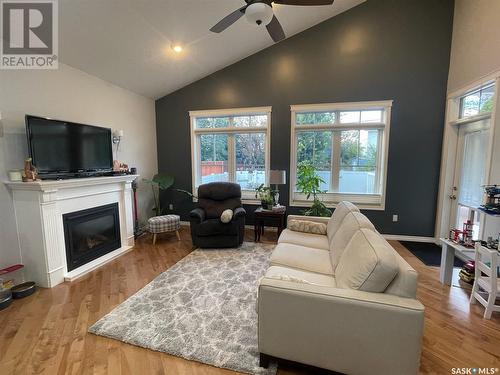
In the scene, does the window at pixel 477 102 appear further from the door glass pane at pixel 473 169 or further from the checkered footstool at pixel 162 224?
the checkered footstool at pixel 162 224

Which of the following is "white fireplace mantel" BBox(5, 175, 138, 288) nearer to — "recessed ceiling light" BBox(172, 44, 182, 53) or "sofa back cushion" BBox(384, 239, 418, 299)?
"recessed ceiling light" BBox(172, 44, 182, 53)

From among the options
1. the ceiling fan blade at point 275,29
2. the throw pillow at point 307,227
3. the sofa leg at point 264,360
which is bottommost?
the sofa leg at point 264,360

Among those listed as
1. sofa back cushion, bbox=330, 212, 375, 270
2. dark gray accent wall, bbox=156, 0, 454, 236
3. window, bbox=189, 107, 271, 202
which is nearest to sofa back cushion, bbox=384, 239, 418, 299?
sofa back cushion, bbox=330, 212, 375, 270

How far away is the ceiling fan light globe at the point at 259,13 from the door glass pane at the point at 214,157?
295 cm

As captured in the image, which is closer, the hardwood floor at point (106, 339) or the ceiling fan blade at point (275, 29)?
the hardwood floor at point (106, 339)

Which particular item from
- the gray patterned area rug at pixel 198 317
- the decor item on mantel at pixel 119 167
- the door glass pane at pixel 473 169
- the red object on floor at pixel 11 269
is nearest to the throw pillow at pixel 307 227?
the gray patterned area rug at pixel 198 317

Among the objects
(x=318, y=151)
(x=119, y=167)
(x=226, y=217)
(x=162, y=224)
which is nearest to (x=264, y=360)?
(x=226, y=217)

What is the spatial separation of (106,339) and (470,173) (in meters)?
4.85

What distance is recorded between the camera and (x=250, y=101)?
15.0 ft

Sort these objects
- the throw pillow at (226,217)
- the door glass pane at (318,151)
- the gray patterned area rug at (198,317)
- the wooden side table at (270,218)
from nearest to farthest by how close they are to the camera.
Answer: the gray patterned area rug at (198,317) < the throw pillow at (226,217) < the wooden side table at (270,218) < the door glass pane at (318,151)

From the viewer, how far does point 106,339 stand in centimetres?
189

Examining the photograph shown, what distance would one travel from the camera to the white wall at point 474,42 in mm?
2820

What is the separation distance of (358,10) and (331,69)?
3.25ft

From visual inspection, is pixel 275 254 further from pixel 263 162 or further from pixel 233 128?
pixel 233 128
